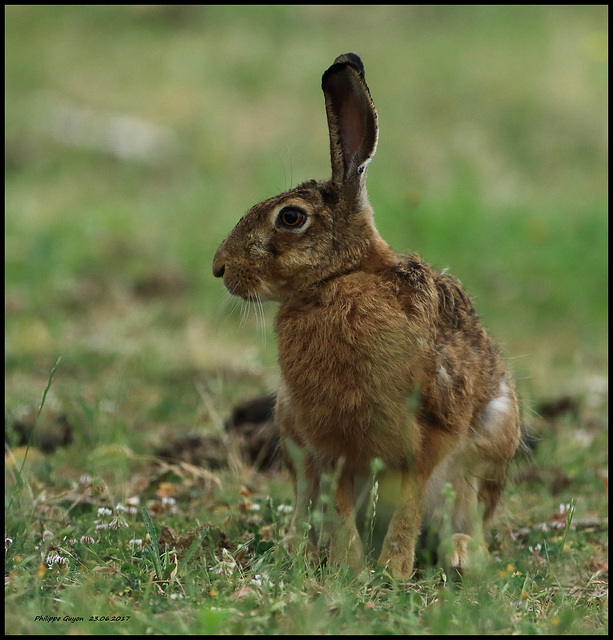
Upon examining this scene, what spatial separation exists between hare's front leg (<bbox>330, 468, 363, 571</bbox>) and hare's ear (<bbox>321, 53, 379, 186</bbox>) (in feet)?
4.30

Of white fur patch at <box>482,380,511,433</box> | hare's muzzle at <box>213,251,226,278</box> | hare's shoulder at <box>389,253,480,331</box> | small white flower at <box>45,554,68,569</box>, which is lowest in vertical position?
small white flower at <box>45,554,68,569</box>

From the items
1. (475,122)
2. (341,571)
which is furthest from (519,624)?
(475,122)

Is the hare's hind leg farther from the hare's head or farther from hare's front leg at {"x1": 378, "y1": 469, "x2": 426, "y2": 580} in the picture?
the hare's head

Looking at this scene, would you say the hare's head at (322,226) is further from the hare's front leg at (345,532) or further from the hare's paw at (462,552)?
the hare's paw at (462,552)

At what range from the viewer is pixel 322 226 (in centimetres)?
405

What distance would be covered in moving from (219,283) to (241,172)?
4.75m

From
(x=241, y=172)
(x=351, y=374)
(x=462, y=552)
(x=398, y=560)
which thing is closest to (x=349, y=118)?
(x=351, y=374)

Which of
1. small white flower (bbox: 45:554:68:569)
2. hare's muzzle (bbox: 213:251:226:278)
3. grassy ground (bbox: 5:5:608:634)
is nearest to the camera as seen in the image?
grassy ground (bbox: 5:5:608:634)

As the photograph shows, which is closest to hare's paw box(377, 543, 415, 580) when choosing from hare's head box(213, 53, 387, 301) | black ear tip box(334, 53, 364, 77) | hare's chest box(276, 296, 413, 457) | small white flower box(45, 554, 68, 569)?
hare's chest box(276, 296, 413, 457)

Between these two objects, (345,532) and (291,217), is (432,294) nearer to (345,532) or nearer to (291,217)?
(291,217)

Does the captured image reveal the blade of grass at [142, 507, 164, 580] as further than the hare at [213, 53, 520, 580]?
No

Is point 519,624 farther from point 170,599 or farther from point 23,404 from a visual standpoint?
point 23,404

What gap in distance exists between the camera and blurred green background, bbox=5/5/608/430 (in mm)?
7883

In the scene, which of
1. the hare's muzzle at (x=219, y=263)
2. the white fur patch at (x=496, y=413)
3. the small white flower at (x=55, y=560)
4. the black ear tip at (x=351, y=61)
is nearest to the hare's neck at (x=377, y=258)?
the hare's muzzle at (x=219, y=263)
